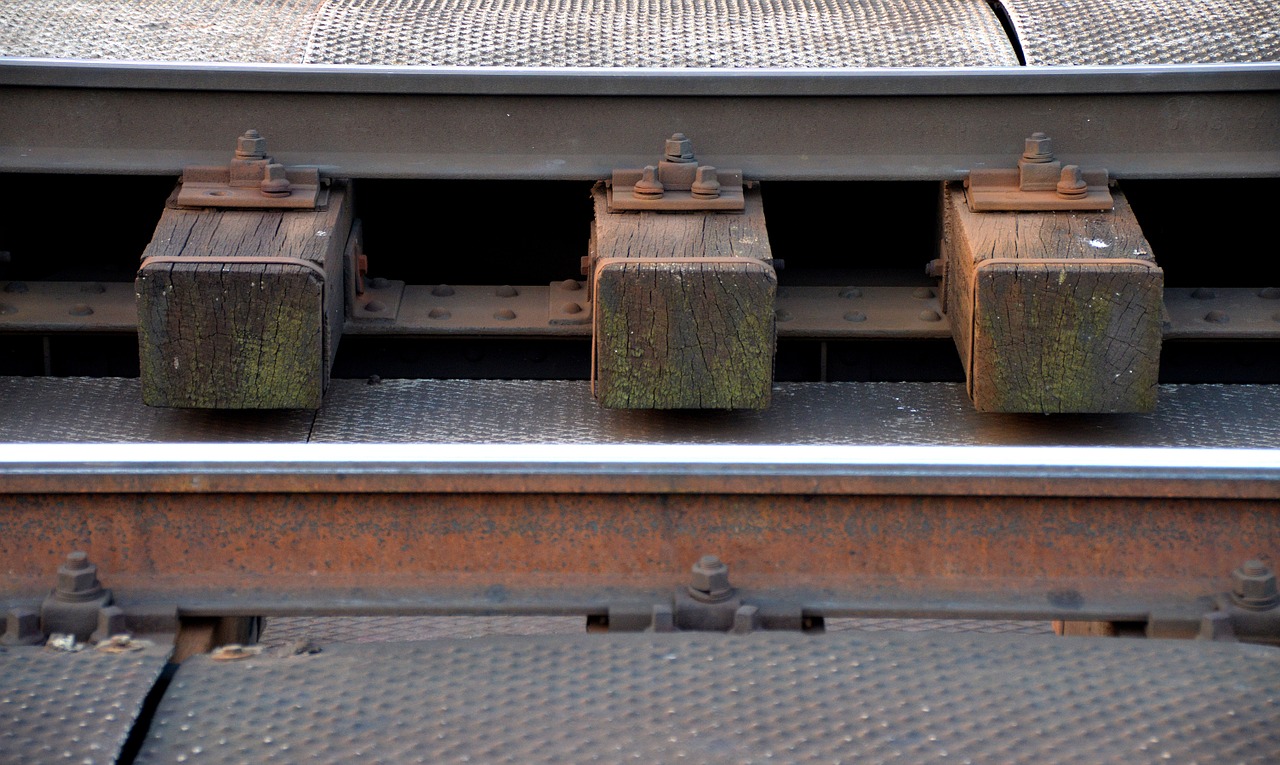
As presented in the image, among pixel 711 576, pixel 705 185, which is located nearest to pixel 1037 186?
pixel 705 185

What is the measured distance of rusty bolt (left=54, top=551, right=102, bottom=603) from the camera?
101 inches

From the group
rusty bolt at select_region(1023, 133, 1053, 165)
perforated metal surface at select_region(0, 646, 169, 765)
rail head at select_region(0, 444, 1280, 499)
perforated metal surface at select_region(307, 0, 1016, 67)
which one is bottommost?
perforated metal surface at select_region(0, 646, 169, 765)

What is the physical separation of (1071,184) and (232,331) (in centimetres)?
223

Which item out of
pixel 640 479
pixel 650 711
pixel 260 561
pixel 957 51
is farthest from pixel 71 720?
pixel 957 51

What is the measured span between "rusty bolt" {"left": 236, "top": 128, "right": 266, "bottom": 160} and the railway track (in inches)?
3.0

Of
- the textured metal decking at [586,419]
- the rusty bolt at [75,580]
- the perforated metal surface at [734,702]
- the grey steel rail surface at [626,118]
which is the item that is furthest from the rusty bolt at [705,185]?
the rusty bolt at [75,580]

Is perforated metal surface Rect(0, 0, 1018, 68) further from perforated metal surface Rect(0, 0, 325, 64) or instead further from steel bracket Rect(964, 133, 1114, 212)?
steel bracket Rect(964, 133, 1114, 212)

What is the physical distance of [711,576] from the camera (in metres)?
2.59

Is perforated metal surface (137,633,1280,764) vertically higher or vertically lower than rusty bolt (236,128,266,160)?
lower

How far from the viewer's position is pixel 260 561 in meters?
2.74

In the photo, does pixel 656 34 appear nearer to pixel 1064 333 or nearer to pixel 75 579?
pixel 1064 333

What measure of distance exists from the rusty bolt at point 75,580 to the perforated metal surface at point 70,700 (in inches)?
8.9

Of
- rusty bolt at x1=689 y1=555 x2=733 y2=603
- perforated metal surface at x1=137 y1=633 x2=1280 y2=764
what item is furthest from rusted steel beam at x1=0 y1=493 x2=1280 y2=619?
perforated metal surface at x1=137 y1=633 x2=1280 y2=764

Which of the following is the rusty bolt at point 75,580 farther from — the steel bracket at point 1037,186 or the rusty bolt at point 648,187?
the steel bracket at point 1037,186
